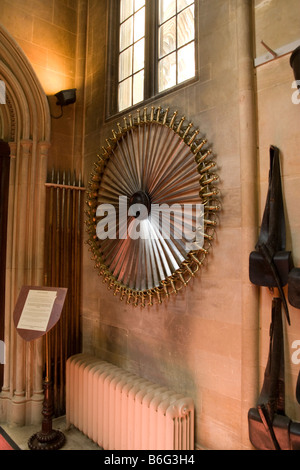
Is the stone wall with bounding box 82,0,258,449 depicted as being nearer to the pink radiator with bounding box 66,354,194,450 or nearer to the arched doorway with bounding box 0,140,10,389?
the pink radiator with bounding box 66,354,194,450

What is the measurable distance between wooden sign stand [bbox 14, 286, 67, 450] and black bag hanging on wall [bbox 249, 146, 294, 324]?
136 cm

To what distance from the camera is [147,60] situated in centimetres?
288

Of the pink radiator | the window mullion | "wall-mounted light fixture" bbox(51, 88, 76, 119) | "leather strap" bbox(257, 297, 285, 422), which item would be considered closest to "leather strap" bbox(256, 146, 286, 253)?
"leather strap" bbox(257, 297, 285, 422)

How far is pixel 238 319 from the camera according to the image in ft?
6.55

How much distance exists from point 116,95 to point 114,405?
273cm

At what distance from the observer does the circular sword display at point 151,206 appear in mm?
2238

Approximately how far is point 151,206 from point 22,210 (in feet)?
4.19

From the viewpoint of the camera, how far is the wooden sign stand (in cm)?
235

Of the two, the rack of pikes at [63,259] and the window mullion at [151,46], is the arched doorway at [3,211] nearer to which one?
the rack of pikes at [63,259]

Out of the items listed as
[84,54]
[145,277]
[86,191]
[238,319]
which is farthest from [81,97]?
[238,319]

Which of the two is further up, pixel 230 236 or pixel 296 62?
pixel 296 62

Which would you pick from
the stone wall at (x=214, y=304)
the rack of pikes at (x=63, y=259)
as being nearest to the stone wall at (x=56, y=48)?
the rack of pikes at (x=63, y=259)

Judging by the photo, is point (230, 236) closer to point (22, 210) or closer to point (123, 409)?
→ point (123, 409)

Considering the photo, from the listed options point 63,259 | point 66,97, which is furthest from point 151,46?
point 63,259
